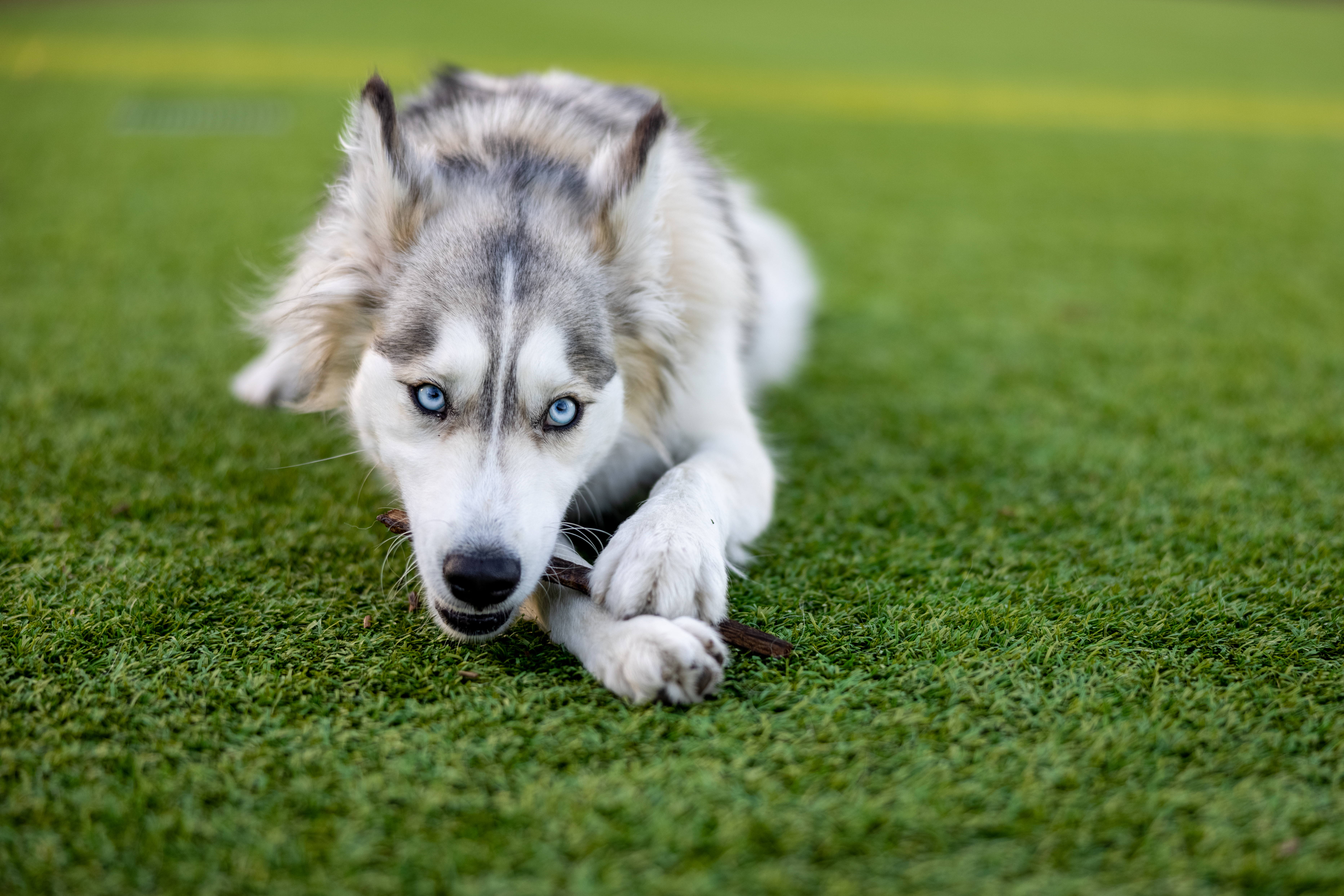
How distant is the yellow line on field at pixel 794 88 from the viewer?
866cm

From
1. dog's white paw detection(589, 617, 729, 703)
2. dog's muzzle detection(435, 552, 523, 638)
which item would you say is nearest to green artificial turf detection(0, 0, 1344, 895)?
dog's white paw detection(589, 617, 729, 703)

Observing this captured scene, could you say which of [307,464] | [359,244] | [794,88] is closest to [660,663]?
[359,244]

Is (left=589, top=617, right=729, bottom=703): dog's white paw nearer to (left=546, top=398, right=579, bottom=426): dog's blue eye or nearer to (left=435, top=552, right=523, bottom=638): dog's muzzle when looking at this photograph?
(left=435, top=552, right=523, bottom=638): dog's muzzle

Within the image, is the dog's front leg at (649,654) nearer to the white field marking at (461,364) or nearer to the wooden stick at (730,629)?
the wooden stick at (730,629)

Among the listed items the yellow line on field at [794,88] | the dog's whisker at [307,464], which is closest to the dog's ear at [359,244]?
the dog's whisker at [307,464]

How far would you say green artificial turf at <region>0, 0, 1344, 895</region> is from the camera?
1462 mm

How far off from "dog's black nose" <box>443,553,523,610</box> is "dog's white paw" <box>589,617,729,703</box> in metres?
0.22

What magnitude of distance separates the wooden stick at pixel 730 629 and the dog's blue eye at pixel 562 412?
296mm

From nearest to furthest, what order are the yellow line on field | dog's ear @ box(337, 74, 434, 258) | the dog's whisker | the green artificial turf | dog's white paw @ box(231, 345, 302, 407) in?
the green artificial turf → dog's ear @ box(337, 74, 434, 258) → the dog's whisker → dog's white paw @ box(231, 345, 302, 407) → the yellow line on field

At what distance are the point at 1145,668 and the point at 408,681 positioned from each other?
1439 millimetres

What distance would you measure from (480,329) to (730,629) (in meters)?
0.81

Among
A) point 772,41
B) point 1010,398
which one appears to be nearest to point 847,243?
point 1010,398

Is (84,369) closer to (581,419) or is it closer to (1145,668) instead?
(581,419)

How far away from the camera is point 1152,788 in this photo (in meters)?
1.60
